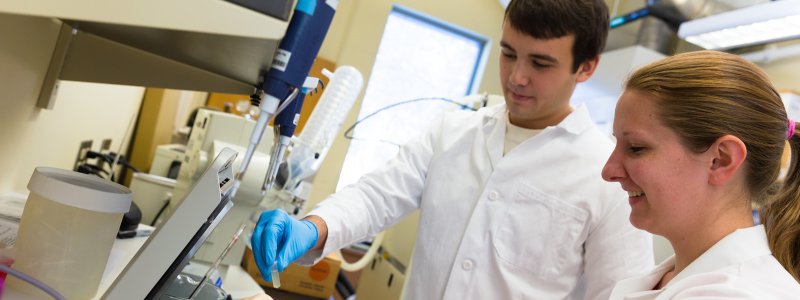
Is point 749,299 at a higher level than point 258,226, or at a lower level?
higher

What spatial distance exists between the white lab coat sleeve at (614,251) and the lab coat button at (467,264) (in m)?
0.26

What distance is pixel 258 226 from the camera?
1.13m

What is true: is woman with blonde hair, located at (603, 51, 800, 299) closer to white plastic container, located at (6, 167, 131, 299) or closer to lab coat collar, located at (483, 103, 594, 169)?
lab coat collar, located at (483, 103, 594, 169)

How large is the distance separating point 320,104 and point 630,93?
1.40 meters

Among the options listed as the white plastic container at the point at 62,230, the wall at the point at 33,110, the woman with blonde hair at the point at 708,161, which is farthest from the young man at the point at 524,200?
the wall at the point at 33,110

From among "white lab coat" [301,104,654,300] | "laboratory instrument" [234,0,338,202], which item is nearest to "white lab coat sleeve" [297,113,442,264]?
"white lab coat" [301,104,654,300]

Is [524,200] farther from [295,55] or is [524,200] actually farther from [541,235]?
[295,55]

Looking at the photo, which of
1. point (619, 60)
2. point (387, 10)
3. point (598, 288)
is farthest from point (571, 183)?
point (387, 10)

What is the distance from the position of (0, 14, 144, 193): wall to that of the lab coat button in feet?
3.22

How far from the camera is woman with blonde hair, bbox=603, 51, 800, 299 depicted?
0.90 meters

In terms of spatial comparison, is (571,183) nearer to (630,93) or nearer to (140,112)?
(630,93)

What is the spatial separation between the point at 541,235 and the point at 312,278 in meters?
1.72

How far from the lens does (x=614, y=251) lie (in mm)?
1252

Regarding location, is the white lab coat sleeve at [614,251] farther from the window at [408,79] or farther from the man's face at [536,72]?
the window at [408,79]
